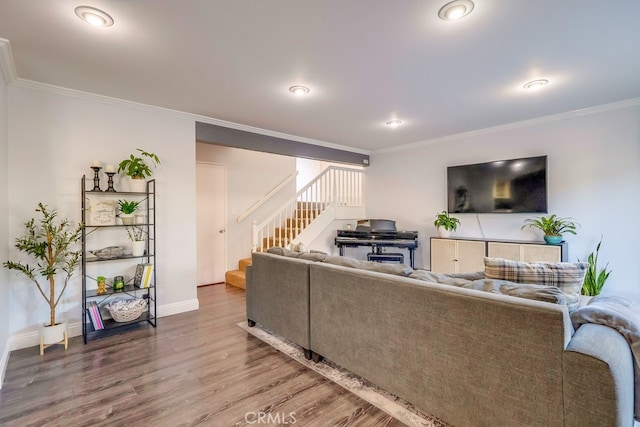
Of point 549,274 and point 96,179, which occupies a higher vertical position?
point 96,179

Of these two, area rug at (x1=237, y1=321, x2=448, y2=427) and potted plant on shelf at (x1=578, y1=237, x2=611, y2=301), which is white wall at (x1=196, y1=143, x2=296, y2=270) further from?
potted plant on shelf at (x1=578, y1=237, x2=611, y2=301)

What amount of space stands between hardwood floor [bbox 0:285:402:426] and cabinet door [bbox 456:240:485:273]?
3011 millimetres

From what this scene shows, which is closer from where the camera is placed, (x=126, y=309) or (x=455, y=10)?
(x=455, y=10)

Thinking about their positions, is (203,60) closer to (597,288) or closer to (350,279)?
(350,279)

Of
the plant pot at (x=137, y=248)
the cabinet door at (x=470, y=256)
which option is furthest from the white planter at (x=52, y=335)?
the cabinet door at (x=470, y=256)

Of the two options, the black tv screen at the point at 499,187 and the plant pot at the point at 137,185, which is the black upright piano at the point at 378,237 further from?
the plant pot at the point at 137,185

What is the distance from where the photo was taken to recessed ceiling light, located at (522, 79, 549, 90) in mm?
2742

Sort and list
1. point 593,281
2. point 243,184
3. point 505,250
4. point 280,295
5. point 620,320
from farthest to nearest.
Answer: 1. point 243,184
2. point 505,250
3. point 593,281
4. point 280,295
5. point 620,320

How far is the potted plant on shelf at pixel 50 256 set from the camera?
254cm

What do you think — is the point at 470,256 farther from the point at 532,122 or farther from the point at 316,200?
the point at 316,200

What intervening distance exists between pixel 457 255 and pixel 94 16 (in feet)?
15.1

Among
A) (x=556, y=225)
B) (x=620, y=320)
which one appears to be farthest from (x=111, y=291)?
(x=556, y=225)

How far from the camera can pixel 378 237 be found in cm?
503

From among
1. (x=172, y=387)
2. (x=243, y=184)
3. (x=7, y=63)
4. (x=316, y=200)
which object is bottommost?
(x=172, y=387)
